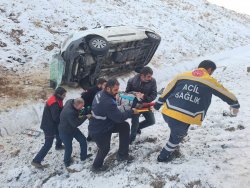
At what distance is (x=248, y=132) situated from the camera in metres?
6.86

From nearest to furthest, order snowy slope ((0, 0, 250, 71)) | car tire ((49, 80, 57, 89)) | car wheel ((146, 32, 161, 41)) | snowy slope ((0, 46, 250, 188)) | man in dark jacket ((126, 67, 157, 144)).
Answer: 1. snowy slope ((0, 46, 250, 188))
2. man in dark jacket ((126, 67, 157, 144))
3. car tire ((49, 80, 57, 89))
4. car wheel ((146, 32, 161, 41))
5. snowy slope ((0, 0, 250, 71))

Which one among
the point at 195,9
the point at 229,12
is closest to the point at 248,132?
the point at 195,9

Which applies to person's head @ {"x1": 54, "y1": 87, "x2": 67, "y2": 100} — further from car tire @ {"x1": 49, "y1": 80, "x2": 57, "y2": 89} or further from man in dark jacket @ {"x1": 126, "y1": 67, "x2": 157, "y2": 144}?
car tire @ {"x1": 49, "y1": 80, "x2": 57, "y2": 89}

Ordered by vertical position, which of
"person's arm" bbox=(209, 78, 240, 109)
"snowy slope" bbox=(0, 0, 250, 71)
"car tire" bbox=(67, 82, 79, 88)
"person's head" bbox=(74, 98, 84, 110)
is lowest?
"snowy slope" bbox=(0, 0, 250, 71)

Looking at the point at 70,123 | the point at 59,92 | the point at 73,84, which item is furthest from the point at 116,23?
the point at 70,123

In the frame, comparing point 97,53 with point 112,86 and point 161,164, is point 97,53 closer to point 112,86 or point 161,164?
point 112,86

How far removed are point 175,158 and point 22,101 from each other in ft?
17.0

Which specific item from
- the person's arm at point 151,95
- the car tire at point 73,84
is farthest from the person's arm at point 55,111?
the car tire at point 73,84

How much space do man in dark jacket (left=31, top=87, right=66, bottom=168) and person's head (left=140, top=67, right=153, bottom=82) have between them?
5.24ft

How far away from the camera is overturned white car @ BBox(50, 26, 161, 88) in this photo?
9742 mm

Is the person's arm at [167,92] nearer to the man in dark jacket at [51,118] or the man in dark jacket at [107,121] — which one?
the man in dark jacket at [107,121]

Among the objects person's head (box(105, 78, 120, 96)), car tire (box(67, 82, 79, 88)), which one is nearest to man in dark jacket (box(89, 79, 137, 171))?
person's head (box(105, 78, 120, 96))

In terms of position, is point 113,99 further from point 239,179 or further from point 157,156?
point 239,179

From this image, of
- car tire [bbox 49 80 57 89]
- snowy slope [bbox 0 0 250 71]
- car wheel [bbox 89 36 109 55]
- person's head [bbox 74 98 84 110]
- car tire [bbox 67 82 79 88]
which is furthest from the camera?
snowy slope [bbox 0 0 250 71]
